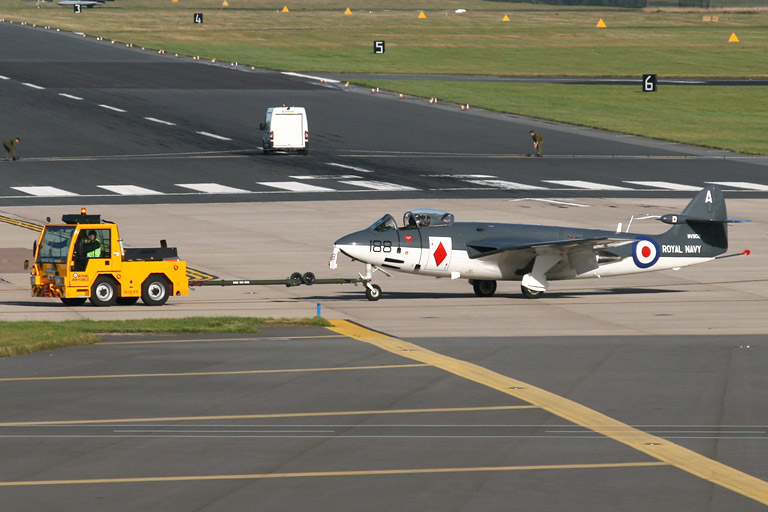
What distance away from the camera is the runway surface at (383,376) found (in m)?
18.2

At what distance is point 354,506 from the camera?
17.1 meters

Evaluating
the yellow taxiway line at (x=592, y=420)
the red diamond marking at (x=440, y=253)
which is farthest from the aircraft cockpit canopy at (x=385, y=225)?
the yellow taxiway line at (x=592, y=420)

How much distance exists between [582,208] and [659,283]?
20943 mm

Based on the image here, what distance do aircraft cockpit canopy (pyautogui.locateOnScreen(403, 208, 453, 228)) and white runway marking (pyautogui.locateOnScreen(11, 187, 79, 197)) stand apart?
32.8 meters

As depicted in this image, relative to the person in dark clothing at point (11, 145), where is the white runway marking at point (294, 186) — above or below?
below

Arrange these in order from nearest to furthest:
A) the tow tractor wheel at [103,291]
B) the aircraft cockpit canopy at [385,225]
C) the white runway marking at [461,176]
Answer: the tow tractor wheel at [103,291] < the aircraft cockpit canopy at [385,225] < the white runway marking at [461,176]

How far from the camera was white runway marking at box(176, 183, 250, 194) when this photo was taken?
2752 inches

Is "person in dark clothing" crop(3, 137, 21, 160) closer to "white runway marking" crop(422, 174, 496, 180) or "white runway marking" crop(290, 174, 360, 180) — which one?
"white runway marking" crop(290, 174, 360, 180)

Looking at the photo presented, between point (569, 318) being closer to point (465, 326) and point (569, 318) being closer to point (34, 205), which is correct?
point (465, 326)

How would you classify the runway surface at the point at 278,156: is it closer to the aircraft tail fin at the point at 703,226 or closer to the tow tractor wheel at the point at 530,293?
the aircraft tail fin at the point at 703,226

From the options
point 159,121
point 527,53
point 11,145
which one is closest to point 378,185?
point 11,145

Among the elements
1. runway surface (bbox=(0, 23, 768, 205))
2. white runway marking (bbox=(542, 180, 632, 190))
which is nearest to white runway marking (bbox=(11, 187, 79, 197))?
runway surface (bbox=(0, 23, 768, 205))

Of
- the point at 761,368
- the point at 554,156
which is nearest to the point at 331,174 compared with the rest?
the point at 554,156

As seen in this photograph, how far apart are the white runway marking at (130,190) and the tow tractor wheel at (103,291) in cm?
3011
